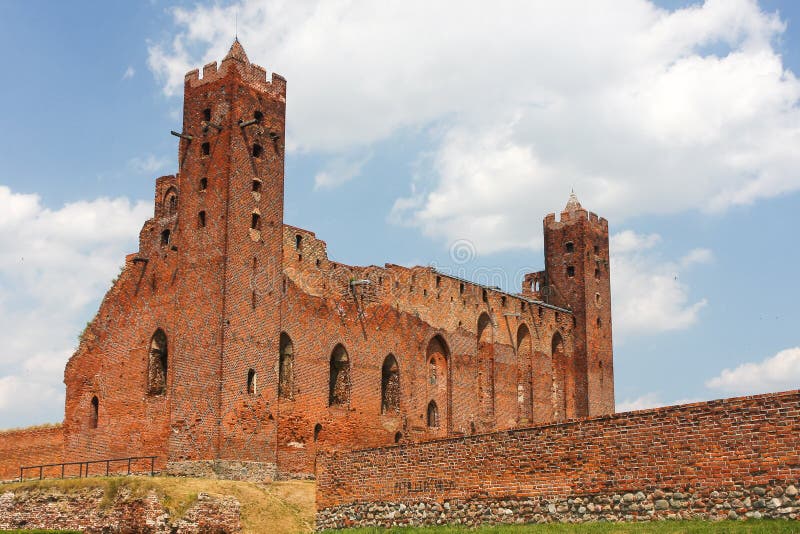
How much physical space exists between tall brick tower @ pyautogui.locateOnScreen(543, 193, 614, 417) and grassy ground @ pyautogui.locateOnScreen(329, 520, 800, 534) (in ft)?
79.6

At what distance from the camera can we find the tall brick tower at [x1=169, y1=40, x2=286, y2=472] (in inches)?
1019

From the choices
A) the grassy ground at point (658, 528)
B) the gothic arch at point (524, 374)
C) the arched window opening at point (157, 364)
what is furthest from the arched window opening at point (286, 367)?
the gothic arch at point (524, 374)

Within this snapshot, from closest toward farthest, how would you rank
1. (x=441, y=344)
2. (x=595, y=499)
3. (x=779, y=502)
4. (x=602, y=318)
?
(x=779, y=502) → (x=595, y=499) → (x=441, y=344) → (x=602, y=318)

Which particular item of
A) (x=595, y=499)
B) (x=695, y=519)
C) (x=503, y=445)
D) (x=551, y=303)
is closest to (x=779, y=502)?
(x=695, y=519)

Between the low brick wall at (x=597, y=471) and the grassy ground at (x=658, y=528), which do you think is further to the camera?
the low brick wall at (x=597, y=471)

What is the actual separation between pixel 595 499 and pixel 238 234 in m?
14.8

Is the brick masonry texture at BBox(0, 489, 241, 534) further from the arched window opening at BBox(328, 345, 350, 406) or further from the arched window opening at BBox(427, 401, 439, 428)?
the arched window opening at BBox(427, 401, 439, 428)

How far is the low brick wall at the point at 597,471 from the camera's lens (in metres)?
13.4

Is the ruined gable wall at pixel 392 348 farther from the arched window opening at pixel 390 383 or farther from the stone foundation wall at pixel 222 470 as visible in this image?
the stone foundation wall at pixel 222 470

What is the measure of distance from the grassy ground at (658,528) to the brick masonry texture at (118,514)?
6.96 metres

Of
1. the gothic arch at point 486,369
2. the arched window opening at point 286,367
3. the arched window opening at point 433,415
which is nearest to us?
the arched window opening at point 286,367

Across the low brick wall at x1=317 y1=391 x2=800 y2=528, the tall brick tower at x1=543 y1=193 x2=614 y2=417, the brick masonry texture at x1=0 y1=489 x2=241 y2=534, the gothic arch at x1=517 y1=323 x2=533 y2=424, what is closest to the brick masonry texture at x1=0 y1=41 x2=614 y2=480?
the gothic arch at x1=517 y1=323 x2=533 y2=424

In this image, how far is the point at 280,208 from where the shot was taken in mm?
28500

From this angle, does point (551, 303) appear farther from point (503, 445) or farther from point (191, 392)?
point (503, 445)
